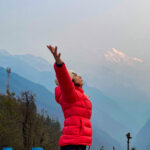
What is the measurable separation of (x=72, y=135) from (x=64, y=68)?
109 cm

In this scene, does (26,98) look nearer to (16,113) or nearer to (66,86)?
(16,113)

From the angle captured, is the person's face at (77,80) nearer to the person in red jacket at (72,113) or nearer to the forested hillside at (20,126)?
the person in red jacket at (72,113)

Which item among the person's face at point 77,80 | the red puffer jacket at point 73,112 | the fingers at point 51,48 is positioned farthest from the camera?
the person's face at point 77,80

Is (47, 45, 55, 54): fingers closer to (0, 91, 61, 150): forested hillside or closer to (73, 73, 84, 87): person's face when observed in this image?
(73, 73, 84, 87): person's face

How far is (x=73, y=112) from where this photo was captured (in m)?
6.50

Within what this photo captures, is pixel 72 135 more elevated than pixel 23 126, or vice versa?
pixel 23 126

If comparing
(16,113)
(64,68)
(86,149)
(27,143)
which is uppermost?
(16,113)

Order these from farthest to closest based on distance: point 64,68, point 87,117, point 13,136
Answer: point 13,136 → point 87,117 → point 64,68

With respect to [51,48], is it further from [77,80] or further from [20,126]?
[20,126]

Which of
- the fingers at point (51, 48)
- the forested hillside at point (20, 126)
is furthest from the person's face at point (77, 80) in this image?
the forested hillside at point (20, 126)

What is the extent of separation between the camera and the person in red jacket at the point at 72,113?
6.35 meters

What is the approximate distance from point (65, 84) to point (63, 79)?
10cm

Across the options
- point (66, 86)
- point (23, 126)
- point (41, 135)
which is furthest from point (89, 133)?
point (41, 135)

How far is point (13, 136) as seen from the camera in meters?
29.7
